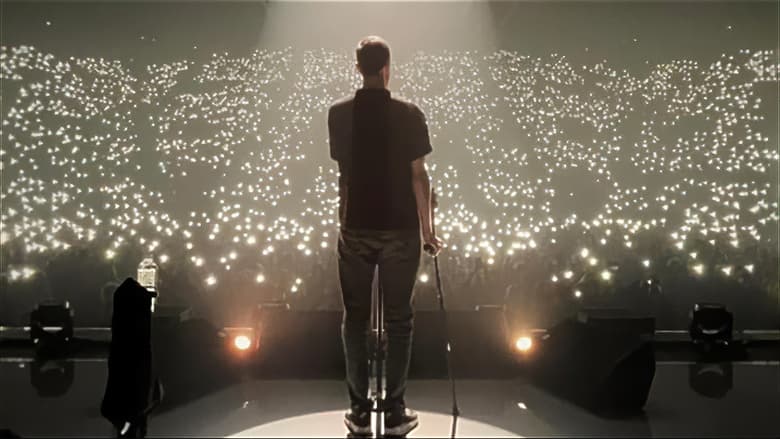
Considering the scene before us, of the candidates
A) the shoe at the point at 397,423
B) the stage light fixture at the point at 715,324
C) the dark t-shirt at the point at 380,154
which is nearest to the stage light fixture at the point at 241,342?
the shoe at the point at 397,423

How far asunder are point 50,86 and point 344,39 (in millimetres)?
1714

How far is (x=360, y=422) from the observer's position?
7.63ft

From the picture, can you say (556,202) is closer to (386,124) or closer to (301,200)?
(301,200)

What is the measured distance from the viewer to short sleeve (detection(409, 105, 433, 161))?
7.56 ft

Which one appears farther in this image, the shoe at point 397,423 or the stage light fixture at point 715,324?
the stage light fixture at point 715,324

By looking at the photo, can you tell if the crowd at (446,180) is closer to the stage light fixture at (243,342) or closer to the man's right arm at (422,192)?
the stage light fixture at (243,342)

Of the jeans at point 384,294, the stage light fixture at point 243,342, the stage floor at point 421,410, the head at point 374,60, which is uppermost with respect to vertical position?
the head at point 374,60

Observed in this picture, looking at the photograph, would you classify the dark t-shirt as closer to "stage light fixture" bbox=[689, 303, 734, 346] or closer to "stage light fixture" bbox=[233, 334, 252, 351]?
"stage light fixture" bbox=[233, 334, 252, 351]

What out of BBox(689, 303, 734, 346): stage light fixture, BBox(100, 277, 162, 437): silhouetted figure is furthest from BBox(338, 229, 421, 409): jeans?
BBox(689, 303, 734, 346): stage light fixture

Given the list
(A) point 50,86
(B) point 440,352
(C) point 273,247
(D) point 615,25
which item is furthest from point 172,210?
(D) point 615,25

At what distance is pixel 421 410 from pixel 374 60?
1.43m

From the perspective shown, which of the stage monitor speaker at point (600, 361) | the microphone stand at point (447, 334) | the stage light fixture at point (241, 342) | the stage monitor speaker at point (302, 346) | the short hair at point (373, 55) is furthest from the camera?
the stage light fixture at point (241, 342)

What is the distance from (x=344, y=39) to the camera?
3764 mm

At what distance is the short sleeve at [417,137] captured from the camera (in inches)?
90.7
